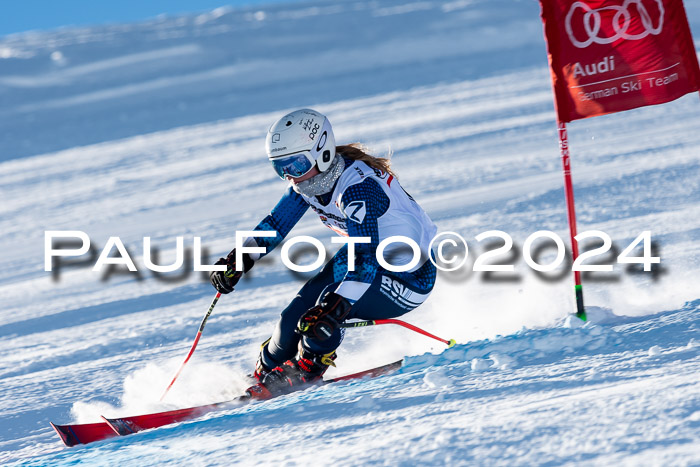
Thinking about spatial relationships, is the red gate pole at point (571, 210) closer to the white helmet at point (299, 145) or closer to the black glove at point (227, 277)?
the white helmet at point (299, 145)

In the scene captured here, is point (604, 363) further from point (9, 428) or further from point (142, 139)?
point (142, 139)

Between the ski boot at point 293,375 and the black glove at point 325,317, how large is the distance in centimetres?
39

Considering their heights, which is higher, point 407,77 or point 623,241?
point 407,77

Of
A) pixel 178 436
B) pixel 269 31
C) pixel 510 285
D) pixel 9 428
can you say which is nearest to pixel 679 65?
pixel 510 285

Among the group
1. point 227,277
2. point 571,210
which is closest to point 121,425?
point 227,277

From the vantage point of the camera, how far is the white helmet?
3871mm

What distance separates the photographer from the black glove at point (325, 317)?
3.67 meters

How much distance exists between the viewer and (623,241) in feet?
20.2

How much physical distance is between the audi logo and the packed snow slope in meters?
1.31

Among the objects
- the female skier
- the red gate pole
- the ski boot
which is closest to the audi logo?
the red gate pole

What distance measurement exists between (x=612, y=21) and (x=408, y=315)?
7.03 feet

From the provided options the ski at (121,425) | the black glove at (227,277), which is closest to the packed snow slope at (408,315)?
the ski at (121,425)

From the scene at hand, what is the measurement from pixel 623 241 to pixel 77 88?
79.3 ft

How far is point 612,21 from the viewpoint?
422 cm
